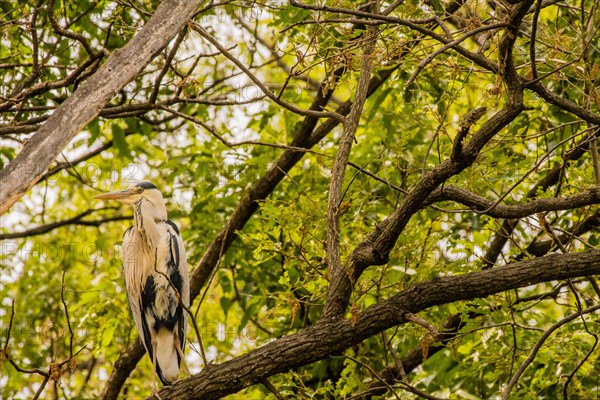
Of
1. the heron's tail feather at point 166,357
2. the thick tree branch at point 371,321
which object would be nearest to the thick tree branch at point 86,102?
the thick tree branch at point 371,321

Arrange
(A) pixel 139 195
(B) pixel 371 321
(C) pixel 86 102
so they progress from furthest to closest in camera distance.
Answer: (A) pixel 139 195
(B) pixel 371 321
(C) pixel 86 102

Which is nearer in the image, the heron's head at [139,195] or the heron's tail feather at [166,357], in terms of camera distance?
the heron's tail feather at [166,357]

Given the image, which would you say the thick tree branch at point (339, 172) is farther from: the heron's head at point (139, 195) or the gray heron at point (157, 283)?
the heron's head at point (139, 195)

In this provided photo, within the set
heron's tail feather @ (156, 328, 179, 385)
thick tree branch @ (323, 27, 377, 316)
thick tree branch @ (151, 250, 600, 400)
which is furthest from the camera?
heron's tail feather @ (156, 328, 179, 385)

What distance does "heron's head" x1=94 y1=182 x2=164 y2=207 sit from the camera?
567 cm

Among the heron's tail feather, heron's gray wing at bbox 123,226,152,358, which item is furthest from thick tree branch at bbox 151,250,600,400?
heron's gray wing at bbox 123,226,152,358

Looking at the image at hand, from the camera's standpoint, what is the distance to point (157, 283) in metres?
5.54

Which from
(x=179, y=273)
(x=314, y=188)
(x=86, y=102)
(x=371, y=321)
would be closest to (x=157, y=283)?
(x=179, y=273)

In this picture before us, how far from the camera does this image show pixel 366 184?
552 cm

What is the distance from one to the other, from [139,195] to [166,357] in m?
1.08

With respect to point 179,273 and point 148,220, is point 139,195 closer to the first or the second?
point 148,220

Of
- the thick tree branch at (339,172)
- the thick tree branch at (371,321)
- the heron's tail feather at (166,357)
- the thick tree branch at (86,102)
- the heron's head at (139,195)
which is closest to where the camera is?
the thick tree branch at (86,102)

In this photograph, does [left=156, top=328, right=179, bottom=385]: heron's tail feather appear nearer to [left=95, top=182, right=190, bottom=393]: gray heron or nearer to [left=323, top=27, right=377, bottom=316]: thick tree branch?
[left=95, top=182, right=190, bottom=393]: gray heron

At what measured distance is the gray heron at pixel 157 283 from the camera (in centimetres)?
550
